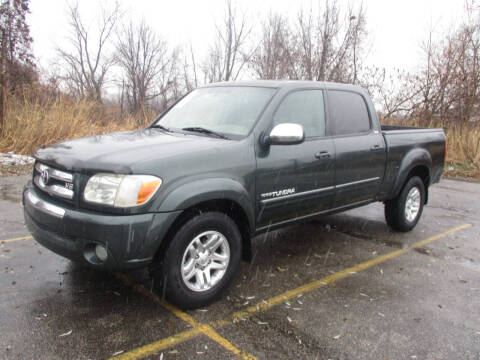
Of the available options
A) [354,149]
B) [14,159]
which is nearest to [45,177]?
[354,149]

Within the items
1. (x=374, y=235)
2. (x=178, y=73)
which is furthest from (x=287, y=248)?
(x=178, y=73)

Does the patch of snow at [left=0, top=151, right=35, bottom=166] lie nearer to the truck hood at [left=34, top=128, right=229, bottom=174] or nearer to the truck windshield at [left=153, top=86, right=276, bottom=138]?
the truck windshield at [left=153, top=86, right=276, bottom=138]

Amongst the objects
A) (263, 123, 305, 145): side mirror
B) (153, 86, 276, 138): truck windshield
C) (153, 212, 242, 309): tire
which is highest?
(153, 86, 276, 138): truck windshield

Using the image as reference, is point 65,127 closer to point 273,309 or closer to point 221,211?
point 221,211

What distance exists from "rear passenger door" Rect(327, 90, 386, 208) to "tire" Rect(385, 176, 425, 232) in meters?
0.69

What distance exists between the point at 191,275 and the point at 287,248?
1.86 meters

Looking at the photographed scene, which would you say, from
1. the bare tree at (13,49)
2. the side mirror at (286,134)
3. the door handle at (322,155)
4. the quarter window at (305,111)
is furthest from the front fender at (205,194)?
the bare tree at (13,49)

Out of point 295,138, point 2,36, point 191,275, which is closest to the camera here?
point 191,275

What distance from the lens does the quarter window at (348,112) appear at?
4.34m

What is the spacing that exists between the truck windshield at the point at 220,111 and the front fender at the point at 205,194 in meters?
0.58

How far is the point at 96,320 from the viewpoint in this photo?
9.50 feet

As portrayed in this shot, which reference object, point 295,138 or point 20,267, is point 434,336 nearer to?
point 295,138

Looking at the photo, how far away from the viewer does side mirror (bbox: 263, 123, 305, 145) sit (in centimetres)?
330

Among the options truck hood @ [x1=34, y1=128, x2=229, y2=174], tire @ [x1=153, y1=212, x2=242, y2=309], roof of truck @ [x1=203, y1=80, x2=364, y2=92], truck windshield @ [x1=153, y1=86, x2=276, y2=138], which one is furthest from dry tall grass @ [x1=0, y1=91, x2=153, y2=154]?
tire @ [x1=153, y1=212, x2=242, y2=309]
